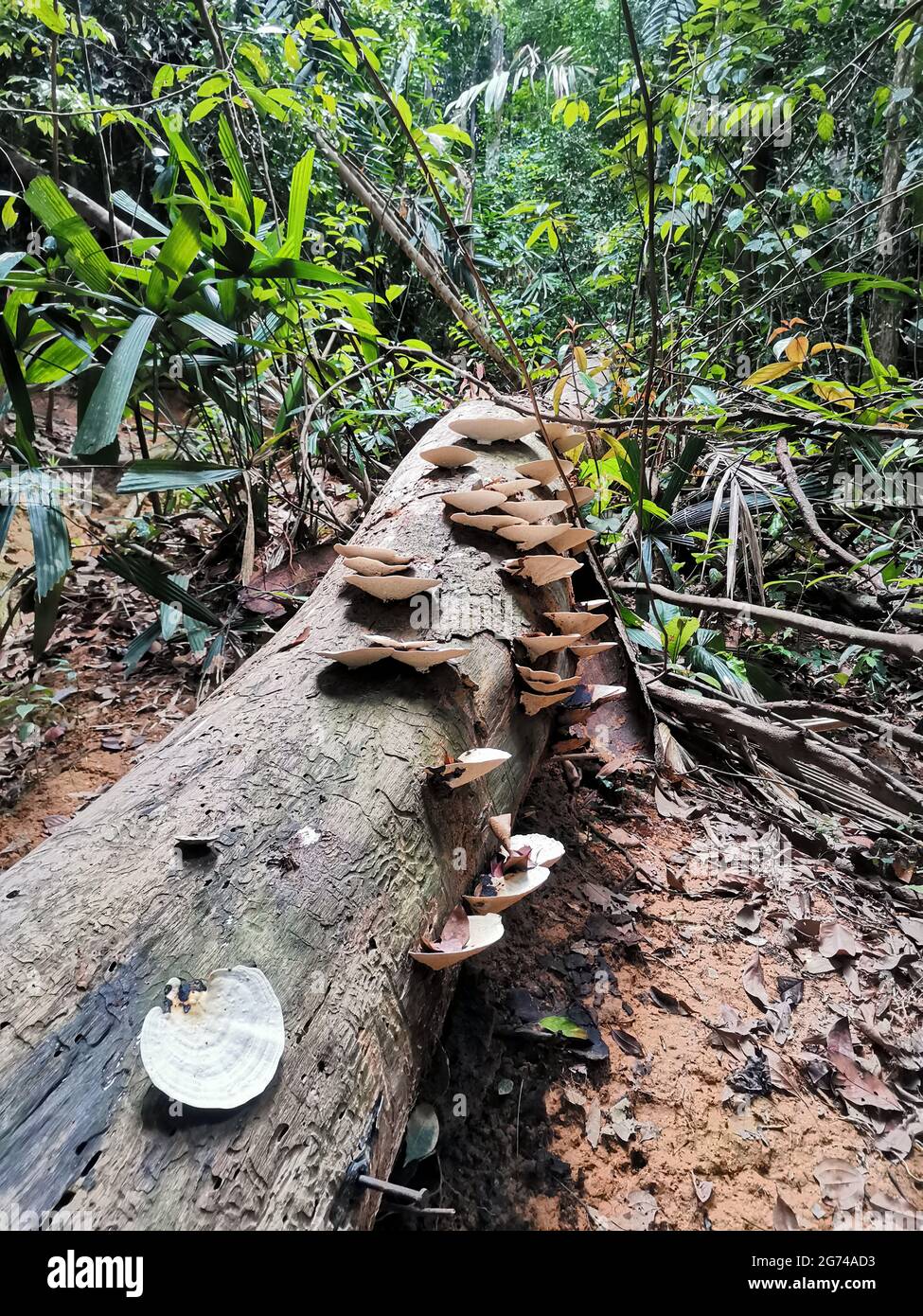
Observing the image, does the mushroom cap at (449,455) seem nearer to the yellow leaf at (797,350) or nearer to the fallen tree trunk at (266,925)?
the fallen tree trunk at (266,925)

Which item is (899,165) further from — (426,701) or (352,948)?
(352,948)

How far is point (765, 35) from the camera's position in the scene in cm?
386

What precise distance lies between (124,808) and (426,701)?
616 millimetres

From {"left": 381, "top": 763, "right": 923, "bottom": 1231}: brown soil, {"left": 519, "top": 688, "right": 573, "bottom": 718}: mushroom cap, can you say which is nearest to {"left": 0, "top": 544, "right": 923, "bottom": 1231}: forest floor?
{"left": 381, "top": 763, "right": 923, "bottom": 1231}: brown soil

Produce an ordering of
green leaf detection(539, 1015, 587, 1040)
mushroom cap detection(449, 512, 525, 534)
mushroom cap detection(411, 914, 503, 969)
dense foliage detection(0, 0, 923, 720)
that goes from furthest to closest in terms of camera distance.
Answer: dense foliage detection(0, 0, 923, 720), mushroom cap detection(449, 512, 525, 534), green leaf detection(539, 1015, 587, 1040), mushroom cap detection(411, 914, 503, 969)

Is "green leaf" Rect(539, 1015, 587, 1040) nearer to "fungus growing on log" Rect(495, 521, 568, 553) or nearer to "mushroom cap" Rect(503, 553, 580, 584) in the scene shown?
"mushroom cap" Rect(503, 553, 580, 584)

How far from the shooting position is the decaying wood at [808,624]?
5.83 ft

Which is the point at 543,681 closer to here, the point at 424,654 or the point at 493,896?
the point at 424,654

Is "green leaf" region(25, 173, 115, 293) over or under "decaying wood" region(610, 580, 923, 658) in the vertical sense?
over

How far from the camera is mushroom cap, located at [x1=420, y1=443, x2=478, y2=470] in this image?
7.05 feet

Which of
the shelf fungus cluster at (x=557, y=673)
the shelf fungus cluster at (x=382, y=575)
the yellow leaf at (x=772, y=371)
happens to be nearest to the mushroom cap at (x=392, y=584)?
the shelf fungus cluster at (x=382, y=575)

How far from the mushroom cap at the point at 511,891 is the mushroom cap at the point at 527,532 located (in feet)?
2.97

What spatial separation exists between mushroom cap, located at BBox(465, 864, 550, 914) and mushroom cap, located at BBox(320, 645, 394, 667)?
1.67 feet

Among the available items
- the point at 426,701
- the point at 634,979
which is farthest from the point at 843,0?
the point at 634,979
